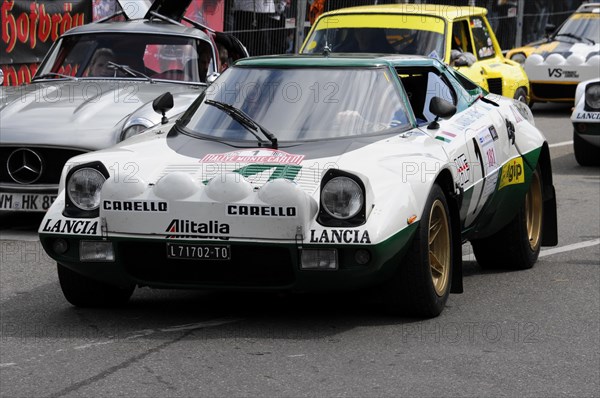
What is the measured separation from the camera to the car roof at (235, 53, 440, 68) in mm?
7289

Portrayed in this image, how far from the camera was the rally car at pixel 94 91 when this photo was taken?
368 inches

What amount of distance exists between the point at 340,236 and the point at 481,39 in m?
9.54

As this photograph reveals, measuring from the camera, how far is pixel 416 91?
7.70 m

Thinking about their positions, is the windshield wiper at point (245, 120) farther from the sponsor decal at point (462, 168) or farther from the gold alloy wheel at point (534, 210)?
the gold alloy wheel at point (534, 210)

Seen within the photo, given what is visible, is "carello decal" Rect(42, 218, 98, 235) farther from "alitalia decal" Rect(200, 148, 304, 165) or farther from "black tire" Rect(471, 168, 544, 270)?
"black tire" Rect(471, 168, 544, 270)

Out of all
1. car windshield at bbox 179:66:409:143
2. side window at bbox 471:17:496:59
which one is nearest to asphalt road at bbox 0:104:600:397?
car windshield at bbox 179:66:409:143

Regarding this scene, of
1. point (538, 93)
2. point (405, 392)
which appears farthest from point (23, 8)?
point (405, 392)

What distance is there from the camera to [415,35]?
14117 mm

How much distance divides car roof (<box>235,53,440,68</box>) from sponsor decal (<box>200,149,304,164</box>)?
855 millimetres

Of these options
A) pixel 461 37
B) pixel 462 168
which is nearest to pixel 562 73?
pixel 461 37

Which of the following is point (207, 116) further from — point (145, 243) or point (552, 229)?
point (552, 229)

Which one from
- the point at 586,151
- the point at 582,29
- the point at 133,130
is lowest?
the point at 586,151

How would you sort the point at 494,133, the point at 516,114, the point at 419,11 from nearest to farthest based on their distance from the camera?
the point at 494,133, the point at 516,114, the point at 419,11

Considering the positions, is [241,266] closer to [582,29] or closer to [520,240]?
[520,240]
